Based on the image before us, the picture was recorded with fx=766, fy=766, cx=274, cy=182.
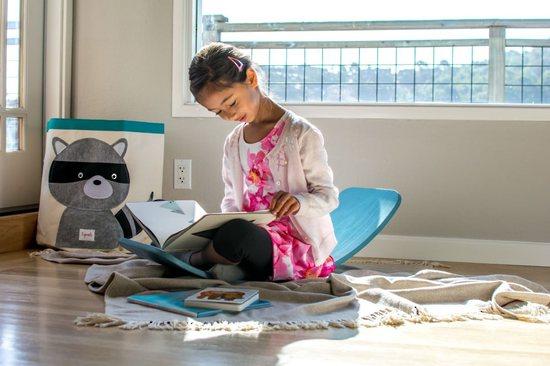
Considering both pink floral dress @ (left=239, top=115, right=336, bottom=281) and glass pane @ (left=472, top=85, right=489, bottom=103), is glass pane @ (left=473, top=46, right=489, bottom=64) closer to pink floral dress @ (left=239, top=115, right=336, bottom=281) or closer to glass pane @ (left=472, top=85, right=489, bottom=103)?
glass pane @ (left=472, top=85, right=489, bottom=103)

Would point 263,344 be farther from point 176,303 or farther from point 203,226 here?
point 203,226

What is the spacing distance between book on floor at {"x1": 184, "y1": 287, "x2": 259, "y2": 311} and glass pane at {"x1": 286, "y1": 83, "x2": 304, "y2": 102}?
136 cm

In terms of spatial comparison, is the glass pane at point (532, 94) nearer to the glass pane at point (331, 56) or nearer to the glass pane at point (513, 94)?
the glass pane at point (513, 94)

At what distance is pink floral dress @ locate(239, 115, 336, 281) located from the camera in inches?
80.6

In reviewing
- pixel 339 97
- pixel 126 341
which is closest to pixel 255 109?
pixel 126 341

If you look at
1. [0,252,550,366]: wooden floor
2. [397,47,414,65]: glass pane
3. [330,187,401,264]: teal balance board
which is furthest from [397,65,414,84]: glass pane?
[0,252,550,366]: wooden floor

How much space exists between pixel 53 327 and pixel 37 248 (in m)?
1.38

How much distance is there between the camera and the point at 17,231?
2.86 metres

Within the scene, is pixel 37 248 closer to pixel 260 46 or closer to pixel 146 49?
pixel 146 49

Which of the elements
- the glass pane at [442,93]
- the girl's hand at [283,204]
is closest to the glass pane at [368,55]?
the glass pane at [442,93]

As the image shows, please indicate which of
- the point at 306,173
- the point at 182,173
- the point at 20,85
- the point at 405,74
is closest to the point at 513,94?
the point at 405,74

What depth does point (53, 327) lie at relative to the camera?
1601 millimetres

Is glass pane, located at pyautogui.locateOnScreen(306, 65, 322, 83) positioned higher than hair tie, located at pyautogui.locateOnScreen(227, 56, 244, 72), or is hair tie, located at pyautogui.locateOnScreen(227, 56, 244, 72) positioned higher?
glass pane, located at pyautogui.locateOnScreen(306, 65, 322, 83)

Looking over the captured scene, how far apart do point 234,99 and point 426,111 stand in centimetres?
110
